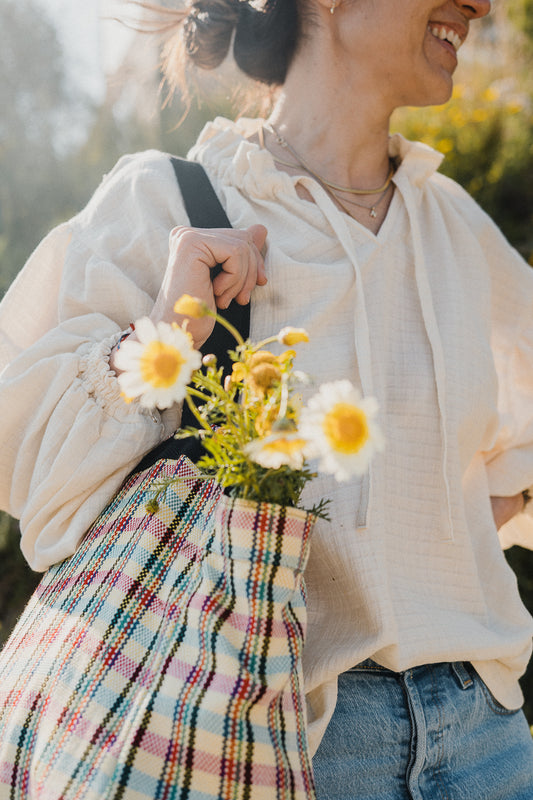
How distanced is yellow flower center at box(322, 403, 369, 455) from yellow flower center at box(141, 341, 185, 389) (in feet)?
0.55

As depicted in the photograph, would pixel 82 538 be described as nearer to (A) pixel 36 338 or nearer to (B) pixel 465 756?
(A) pixel 36 338

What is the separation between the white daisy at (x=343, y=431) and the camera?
0.68 meters

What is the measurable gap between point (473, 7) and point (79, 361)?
1.15 metres

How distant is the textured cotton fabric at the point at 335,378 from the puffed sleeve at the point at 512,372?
0.35ft

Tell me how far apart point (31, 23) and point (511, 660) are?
607cm

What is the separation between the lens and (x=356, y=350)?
1310mm

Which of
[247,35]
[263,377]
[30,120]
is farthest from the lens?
[30,120]

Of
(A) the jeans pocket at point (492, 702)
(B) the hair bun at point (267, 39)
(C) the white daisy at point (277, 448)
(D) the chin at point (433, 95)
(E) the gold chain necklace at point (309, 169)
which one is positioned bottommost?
(A) the jeans pocket at point (492, 702)

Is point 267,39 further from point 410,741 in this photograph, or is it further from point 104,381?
point 410,741

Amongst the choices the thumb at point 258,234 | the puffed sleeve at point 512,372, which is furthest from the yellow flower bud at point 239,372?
the puffed sleeve at point 512,372

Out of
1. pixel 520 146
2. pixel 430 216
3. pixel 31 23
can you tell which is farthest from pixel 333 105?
pixel 31 23

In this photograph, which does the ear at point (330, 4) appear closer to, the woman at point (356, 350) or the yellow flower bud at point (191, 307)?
the woman at point (356, 350)

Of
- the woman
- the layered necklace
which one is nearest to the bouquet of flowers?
the woman

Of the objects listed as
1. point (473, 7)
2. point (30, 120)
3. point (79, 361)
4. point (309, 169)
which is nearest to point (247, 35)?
point (309, 169)
